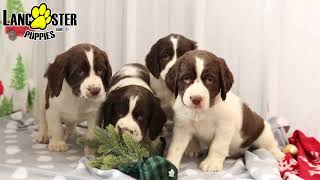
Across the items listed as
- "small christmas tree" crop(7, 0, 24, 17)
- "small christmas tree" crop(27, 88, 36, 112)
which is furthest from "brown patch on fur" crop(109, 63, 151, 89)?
"small christmas tree" crop(7, 0, 24, 17)

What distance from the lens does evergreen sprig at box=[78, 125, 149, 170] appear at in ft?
8.06

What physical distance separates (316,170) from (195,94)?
938 millimetres

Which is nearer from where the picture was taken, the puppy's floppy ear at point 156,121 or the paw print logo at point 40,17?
the puppy's floppy ear at point 156,121

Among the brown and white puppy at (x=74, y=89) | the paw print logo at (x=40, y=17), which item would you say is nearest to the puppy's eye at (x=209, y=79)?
the brown and white puppy at (x=74, y=89)

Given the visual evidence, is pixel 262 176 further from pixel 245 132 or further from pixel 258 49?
pixel 258 49

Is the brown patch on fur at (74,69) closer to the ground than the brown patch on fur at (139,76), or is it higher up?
higher up

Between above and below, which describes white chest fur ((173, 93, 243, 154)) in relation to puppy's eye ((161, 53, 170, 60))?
below

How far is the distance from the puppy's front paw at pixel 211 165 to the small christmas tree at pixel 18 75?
2.09m

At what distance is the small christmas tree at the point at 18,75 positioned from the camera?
13.6 feet

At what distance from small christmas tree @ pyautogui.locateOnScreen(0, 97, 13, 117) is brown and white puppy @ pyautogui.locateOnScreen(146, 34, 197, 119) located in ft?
5.12

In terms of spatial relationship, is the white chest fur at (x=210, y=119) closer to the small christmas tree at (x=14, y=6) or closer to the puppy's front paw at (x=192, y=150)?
A: the puppy's front paw at (x=192, y=150)

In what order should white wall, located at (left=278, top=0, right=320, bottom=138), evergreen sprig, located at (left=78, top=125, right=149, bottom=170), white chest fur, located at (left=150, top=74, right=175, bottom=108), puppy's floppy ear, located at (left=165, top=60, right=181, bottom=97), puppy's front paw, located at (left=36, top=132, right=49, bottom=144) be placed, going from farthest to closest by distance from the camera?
white wall, located at (left=278, top=0, right=320, bottom=138) < puppy's front paw, located at (left=36, top=132, right=49, bottom=144) < white chest fur, located at (left=150, top=74, right=175, bottom=108) < puppy's floppy ear, located at (left=165, top=60, right=181, bottom=97) < evergreen sprig, located at (left=78, top=125, right=149, bottom=170)

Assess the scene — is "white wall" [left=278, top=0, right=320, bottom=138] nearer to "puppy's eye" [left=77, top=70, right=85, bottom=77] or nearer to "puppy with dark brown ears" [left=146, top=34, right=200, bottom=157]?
"puppy with dark brown ears" [left=146, top=34, right=200, bottom=157]

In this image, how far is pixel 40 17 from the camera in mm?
4102
